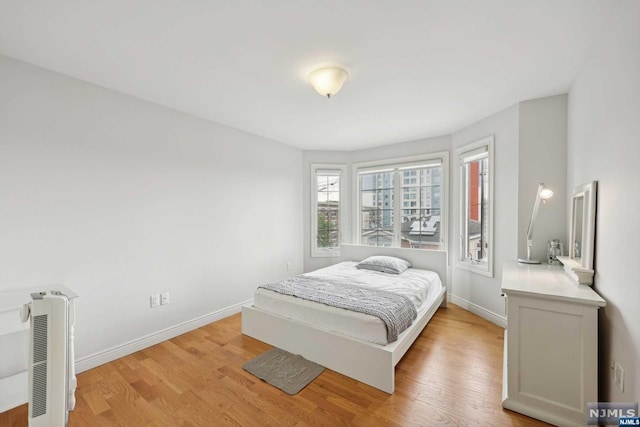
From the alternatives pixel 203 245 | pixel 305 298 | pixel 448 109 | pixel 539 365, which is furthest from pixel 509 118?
pixel 203 245

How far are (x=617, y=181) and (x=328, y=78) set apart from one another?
75.8 inches

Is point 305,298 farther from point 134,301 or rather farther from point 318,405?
point 134,301

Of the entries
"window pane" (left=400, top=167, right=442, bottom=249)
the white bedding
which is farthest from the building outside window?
the white bedding

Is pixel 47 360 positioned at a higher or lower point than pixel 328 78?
lower

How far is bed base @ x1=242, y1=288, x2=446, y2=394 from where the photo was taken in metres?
2.11

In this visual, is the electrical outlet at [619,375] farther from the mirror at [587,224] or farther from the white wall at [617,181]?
the mirror at [587,224]

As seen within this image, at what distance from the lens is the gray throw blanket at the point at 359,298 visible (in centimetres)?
230

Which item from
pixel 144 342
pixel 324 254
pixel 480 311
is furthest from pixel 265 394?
pixel 324 254

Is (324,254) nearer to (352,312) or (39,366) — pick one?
(352,312)

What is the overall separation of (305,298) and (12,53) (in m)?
2.95

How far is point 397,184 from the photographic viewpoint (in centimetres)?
456

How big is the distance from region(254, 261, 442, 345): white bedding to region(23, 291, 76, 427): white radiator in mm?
1642

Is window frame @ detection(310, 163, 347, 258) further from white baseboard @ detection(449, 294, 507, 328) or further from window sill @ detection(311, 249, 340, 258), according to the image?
white baseboard @ detection(449, 294, 507, 328)

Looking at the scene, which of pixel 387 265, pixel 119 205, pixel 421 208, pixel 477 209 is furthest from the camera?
pixel 421 208
